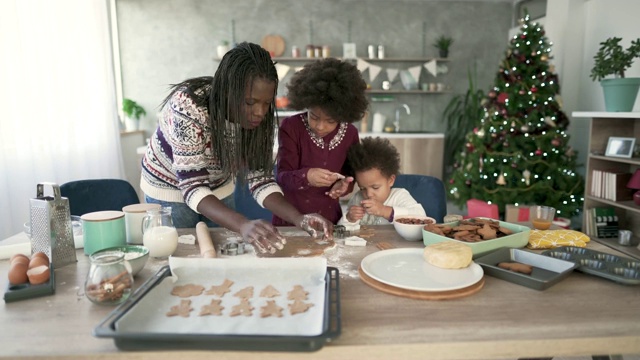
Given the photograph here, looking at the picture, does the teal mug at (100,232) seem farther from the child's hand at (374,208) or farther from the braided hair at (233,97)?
the child's hand at (374,208)

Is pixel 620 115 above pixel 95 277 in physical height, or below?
above

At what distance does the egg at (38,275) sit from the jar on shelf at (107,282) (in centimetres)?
16

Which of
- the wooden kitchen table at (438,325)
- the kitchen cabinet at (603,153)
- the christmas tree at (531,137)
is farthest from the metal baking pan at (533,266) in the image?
the christmas tree at (531,137)

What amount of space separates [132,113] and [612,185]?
531cm

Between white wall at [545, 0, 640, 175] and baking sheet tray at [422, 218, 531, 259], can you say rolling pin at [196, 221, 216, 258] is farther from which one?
white wall at [545, 0, 640, 175]

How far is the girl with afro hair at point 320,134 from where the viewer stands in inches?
68.1

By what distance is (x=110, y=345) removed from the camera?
0.76m

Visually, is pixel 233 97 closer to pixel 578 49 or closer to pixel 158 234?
pixel 158 234

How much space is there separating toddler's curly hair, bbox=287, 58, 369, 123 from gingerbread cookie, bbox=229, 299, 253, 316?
3.29 ft

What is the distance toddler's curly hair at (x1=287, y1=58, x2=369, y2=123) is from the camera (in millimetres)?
1720

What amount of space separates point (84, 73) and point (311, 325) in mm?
3533

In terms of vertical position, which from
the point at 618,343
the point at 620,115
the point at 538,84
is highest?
the point at 538,84

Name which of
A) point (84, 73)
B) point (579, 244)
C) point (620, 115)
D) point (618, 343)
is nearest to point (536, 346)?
point (618, 343)

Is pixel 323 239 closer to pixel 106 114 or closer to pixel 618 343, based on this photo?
pixel 618 343
